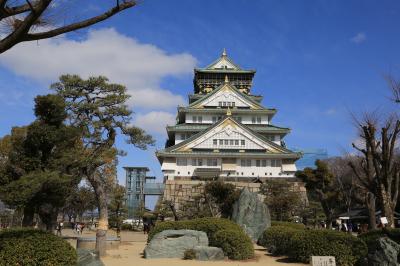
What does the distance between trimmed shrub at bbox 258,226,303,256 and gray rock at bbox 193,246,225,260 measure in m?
2.76

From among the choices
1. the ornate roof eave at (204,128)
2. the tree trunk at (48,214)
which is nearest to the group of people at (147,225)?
the ornate roof eave at (204,128)

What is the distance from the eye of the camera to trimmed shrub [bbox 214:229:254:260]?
16.1m

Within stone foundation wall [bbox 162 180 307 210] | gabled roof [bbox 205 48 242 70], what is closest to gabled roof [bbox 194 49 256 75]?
gabled roof [bbox 205 48 242 70]

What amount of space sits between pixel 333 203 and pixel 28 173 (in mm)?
29611

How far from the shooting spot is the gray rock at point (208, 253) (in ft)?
51.5

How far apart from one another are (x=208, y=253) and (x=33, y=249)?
7.80 meters

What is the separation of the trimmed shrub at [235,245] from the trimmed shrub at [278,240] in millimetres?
1549

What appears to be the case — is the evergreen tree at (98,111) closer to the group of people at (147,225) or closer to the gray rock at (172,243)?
the gray rock at (172,243)

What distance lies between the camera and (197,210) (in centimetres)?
3425

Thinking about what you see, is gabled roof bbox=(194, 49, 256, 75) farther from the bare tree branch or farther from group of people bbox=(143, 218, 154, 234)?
the bare tree branch

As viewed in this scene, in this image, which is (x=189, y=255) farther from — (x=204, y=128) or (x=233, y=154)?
(x=204, y=128)


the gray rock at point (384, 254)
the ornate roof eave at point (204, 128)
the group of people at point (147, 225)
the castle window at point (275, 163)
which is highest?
the ornate roof eave at point (204, 128)

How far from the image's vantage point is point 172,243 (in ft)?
54.7

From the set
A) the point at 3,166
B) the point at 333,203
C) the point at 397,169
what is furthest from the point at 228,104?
the point at 3,166
